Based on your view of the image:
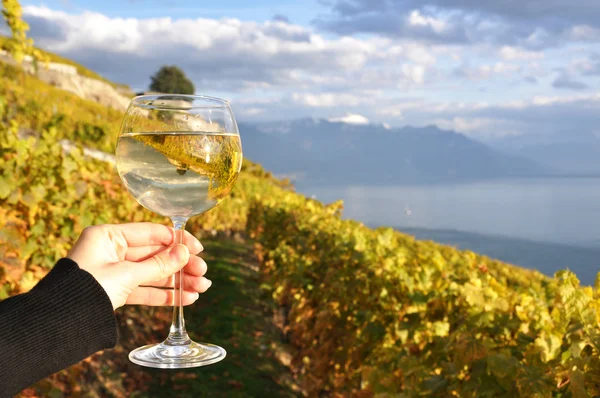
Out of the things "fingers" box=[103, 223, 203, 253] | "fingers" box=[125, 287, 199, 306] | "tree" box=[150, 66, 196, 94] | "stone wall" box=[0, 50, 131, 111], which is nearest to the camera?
"fingers" box=[103, 223, 203, 253]

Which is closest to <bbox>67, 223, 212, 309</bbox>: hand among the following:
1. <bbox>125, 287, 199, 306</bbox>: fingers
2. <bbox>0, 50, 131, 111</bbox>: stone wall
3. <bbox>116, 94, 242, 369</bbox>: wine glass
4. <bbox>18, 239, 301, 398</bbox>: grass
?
<bbox>125, 287, 199, 306</bbox>: fingers

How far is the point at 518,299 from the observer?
3666mm

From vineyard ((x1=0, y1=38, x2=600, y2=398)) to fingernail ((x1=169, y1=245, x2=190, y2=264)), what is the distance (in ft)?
5.03

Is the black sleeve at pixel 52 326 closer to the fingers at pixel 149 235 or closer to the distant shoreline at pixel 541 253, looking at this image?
the fingers at pixel 149 235

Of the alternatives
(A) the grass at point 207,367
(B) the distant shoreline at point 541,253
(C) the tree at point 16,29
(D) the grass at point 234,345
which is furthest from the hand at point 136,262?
(B) the distant shoreline at point 541,253

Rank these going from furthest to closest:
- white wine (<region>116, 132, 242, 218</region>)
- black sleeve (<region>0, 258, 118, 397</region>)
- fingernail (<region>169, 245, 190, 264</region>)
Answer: fingernail (<region>169, 245, 190, 264</region>), white wine (<region>116, 132, 242, 218</region>), black sleeve (<region>0, 258, 118, 397</region>)

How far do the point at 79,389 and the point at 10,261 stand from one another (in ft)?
8.11

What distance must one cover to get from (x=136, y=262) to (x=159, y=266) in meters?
0.14

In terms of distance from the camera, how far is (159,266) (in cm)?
189

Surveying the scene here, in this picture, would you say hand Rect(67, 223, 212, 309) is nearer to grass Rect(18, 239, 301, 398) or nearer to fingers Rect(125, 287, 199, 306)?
fingers Rect(125, 287, 199, 306)

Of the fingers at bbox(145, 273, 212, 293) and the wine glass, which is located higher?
the wine glass

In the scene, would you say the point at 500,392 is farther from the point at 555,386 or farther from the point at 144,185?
the point at 144,185

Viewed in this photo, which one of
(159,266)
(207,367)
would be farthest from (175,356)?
(207,367)

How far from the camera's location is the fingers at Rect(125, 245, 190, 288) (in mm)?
1848
